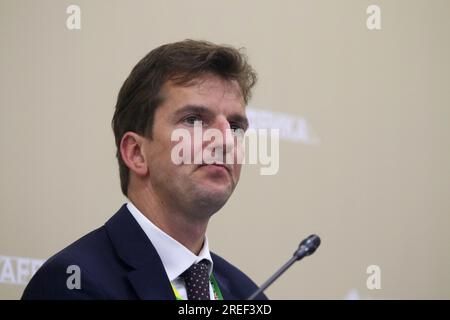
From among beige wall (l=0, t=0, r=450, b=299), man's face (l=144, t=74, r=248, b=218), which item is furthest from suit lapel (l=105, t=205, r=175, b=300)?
beige wall (l=0, t=0, r=450, b=299)

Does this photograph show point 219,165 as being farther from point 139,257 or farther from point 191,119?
point 139,257

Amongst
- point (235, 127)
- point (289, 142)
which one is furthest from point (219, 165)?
point (289, 142)

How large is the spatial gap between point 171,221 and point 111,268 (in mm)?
251

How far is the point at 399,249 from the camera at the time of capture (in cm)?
300

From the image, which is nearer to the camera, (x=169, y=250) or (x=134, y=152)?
(x=169, y=250)

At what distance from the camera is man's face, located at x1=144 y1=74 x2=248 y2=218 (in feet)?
5.95

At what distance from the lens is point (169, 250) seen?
182 cm

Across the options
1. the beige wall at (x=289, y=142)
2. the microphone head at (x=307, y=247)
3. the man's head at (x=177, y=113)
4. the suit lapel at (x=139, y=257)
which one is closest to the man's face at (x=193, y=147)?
the man's head at (x=177, y=113)

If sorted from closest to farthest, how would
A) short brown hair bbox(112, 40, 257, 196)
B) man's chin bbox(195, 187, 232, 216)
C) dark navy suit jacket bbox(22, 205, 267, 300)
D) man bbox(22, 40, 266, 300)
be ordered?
dark navy suit jacket bbox(22, 205, 267, 300)
man bbox(22, 40, 266, 300)
man's chin bbox(195, 187, 232, 216)
short brown hair bbox(112, 40, 257, 196)

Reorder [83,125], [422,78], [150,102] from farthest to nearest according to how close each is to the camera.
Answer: [422,78]
[83,125]
[150,102]

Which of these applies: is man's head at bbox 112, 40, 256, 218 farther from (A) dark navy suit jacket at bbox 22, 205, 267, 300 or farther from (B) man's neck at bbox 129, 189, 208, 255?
(A) dark navy suit jacket at bbox 22, 205, 267, 300
